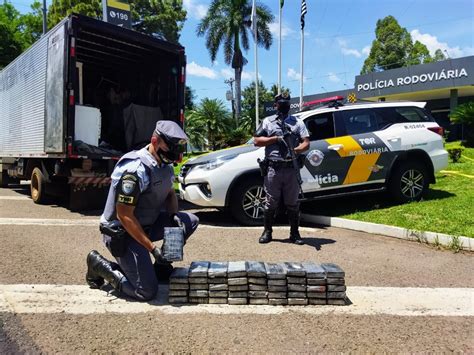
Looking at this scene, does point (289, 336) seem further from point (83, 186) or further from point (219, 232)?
point (83, 186)

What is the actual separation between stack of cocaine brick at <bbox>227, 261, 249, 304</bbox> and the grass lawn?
3387 mm

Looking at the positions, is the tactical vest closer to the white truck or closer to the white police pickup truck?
the white police pickup truck

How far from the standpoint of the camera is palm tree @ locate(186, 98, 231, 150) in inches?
1236

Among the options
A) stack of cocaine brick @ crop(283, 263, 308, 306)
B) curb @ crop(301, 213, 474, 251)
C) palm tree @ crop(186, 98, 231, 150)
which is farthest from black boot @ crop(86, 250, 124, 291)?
palm tree @ crop(186, 98, 231, 150)

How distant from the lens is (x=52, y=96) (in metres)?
8.05

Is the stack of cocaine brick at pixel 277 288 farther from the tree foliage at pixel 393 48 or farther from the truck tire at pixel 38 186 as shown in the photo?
the tree foliage at pixel 393 48

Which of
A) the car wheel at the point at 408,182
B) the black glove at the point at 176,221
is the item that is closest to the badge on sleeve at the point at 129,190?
the black glove at the point at 176,221

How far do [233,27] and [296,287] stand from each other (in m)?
33.4

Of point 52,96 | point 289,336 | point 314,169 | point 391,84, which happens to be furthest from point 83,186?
point 391,84

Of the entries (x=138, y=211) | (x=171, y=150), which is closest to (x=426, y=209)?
(x=171, y=150)

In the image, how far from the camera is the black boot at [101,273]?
3.69 m

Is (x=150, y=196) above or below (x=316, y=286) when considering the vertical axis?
above

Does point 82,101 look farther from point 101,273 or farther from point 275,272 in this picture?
point 275,272

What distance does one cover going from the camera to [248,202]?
6.85 meters
